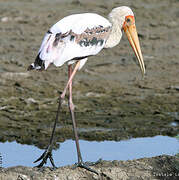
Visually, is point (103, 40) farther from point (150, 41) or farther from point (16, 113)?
point (150, 41)

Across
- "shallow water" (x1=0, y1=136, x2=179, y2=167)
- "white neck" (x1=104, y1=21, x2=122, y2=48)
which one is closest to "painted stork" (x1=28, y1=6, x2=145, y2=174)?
"white neck" (x1=104, y1=21, x2=122, y2=48)

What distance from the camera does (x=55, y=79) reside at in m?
9.76

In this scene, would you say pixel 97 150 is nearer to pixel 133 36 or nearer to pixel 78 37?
pixel 133 36

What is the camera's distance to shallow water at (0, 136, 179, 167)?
21.3 feet

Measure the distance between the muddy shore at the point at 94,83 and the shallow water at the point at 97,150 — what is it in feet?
0.68

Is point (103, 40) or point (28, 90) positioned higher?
point (103, 40)

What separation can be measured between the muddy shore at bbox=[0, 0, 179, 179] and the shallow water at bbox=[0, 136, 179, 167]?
0.68ft

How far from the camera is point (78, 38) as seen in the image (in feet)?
18.7

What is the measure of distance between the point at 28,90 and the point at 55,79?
75cm

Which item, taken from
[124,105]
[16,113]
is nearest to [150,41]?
[124,105]

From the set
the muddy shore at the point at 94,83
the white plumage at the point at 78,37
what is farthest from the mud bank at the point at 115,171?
the white plumage at the point at 78,37

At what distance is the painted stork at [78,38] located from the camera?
5.55 m

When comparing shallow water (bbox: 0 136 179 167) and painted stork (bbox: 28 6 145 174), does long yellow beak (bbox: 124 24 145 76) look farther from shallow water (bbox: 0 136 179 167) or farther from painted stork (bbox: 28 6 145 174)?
shallow water (bbox: 0 136 179 167)

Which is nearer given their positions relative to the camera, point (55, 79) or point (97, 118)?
point (97, 118)
